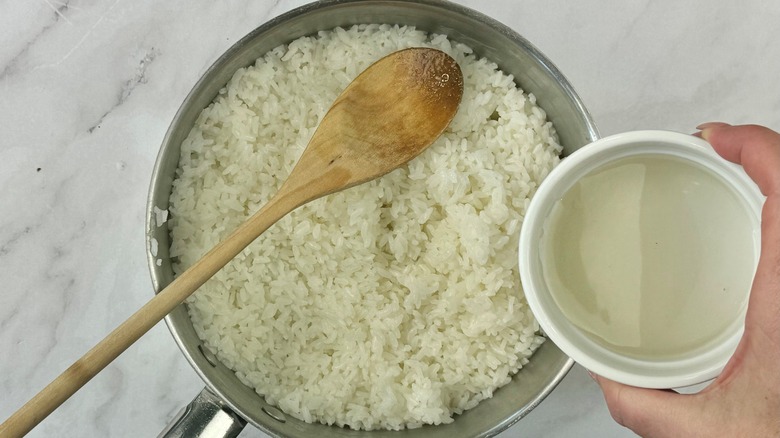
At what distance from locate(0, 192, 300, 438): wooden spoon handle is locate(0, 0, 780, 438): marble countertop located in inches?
13.8

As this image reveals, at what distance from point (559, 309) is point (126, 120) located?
0.90m

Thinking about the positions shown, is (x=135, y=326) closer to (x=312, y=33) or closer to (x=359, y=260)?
(x=359, y=260)

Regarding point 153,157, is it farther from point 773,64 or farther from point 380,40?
point 773,64

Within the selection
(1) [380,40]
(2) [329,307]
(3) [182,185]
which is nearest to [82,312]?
(3) [182,185]

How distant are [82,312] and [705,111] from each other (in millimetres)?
1286

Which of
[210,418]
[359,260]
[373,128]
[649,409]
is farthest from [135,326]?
[649,409]

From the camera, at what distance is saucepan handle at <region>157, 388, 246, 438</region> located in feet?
3.59

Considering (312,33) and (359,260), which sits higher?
(312,33)

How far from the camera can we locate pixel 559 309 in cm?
101

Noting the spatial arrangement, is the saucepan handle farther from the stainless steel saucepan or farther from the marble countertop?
the marble countertop

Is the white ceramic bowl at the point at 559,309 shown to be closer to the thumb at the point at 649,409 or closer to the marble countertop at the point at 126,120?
the thumb at the point at 649,409

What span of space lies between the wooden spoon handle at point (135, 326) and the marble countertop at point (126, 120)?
0.35 metres

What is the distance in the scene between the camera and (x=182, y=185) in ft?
3.97

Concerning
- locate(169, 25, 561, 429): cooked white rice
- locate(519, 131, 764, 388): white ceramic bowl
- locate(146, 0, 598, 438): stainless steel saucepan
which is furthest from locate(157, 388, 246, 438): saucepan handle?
locate(519, 131, 764, 388): white ceramic bowl
